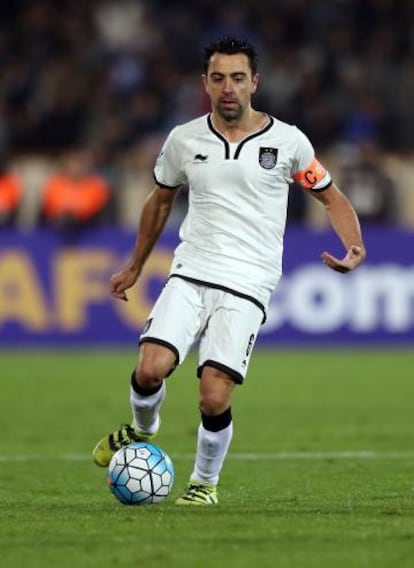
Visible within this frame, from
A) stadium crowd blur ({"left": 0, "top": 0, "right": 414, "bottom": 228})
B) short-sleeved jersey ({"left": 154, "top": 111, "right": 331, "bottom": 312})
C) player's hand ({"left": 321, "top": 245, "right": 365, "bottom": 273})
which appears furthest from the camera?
stadium crowd blur ({"left": 0, "top": 0, "right": 414, "bottom": 228})

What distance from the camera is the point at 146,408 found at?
28.7 ft

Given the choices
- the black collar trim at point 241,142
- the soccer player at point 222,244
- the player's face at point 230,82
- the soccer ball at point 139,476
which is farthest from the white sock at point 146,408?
the player's face at point 230,82

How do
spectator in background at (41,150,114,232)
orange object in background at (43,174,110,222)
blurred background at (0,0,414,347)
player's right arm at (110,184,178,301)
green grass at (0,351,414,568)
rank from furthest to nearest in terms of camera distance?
orange object in background at (43,174,110,222), spectator in background at (41,150,114,232), blurred background at (0,0,414,347), player's right arm at (110,184,178,301), green grass at (0,351,414,568)

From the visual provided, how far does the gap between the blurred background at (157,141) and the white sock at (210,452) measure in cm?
1140

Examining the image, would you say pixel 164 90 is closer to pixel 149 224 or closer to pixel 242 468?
pixel 242 468

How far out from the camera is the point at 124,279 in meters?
9.16

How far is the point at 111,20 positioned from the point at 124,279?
1569 centimetres

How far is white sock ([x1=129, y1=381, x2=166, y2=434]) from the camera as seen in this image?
873 cm

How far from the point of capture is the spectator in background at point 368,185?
2159cm

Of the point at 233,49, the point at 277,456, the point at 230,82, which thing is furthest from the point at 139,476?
the point at 277,456

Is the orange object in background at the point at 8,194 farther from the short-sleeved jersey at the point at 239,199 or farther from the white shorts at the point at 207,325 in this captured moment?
the white shorts at the point at 207,325

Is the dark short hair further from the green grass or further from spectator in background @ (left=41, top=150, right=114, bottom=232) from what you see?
spectator in background @ (left=41, top=150, right=114, bottom=232)

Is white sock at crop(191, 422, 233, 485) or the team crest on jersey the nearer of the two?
white sock at crop(191, 422, 233, 485)

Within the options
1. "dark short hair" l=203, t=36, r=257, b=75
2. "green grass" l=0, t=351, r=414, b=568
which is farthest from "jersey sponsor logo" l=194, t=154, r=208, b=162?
"green grass" l=0, t=351, r=414, b=568
